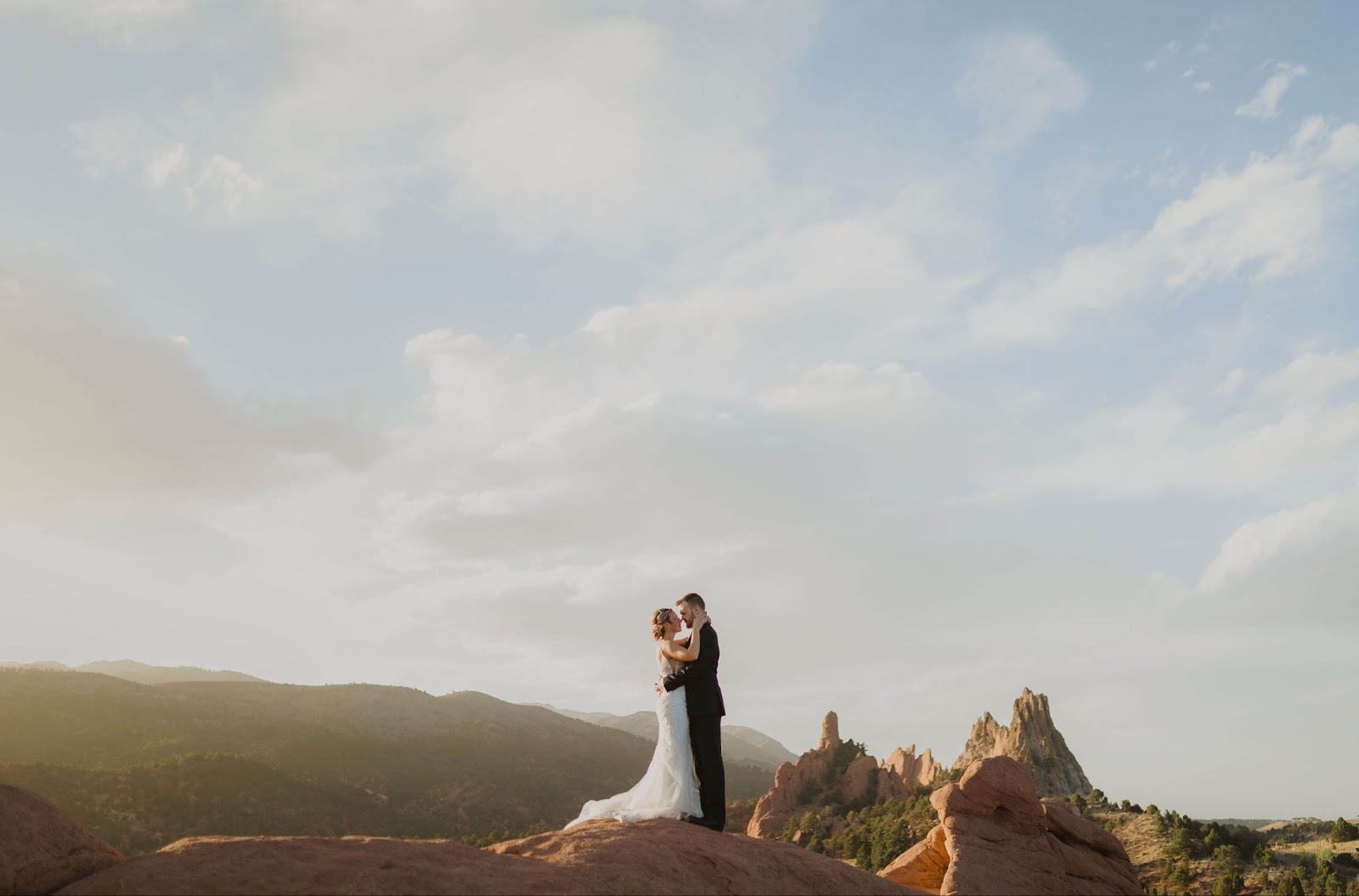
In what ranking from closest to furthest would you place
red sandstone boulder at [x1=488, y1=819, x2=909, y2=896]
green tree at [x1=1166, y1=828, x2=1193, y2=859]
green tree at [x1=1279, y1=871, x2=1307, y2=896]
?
red sandstone boulder at [x1=488, y1=819, x2=909, y2=896], green tree at [x1=1279, y1=871, x2=1307, y2=896], green tree at [x1=1166, y1=828, x2=1193, y2=859]

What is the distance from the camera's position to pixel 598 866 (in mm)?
7855

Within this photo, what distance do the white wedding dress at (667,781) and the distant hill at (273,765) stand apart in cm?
4391

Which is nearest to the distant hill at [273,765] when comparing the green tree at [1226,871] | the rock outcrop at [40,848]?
the green tree at [1226,871]

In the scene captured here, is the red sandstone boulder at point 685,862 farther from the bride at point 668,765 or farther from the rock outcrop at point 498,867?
the bride at point 668,765

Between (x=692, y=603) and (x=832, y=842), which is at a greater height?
(x=692, y=603)

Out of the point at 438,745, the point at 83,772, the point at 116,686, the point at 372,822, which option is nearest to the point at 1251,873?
the point at 372,822

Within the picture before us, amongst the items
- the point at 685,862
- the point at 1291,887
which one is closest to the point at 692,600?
the point at 685,862

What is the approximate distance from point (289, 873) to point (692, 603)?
20.9 ft

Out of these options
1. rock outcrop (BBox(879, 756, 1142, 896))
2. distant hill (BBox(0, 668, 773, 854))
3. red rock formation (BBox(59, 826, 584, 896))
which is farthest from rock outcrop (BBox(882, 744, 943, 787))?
red rock formation (BBox(59, 826, 584, 896))

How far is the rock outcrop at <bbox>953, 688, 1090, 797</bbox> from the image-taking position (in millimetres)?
59375

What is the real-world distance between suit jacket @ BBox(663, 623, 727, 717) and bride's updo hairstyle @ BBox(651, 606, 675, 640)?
23.7 inches

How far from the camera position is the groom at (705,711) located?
38.3 ft

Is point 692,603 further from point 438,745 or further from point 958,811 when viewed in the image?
point 438,745

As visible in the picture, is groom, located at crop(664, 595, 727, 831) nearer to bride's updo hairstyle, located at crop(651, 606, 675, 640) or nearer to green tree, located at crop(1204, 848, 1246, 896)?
bride's updo hairstyle, located at crop(651, 606, 675, 640)
